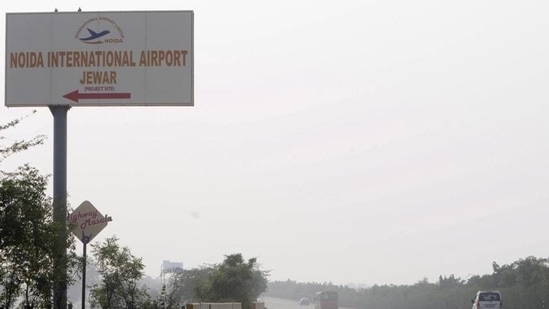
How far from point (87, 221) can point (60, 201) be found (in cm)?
141

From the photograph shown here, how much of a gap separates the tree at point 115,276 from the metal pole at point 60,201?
2215 millimetres

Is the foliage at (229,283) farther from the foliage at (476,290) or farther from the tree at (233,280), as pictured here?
the foliage at (476,290)

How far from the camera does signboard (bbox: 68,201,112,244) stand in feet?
110

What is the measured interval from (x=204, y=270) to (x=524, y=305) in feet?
87.0

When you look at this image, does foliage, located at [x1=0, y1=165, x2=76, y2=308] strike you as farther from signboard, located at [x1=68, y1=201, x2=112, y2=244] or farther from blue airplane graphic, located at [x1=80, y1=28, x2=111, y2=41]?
blue airplane graphic, located at [x1=80, y1=28, x2=111, y2=41]

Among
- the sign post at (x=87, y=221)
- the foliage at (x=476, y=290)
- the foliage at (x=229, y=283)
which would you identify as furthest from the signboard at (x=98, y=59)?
the foliage at (x=476, y=290)

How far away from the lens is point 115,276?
3616cm

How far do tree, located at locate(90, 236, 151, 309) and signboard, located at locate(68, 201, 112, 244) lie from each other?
1553 mm

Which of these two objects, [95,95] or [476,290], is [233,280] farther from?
[476,290]

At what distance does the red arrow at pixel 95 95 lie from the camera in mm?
38000

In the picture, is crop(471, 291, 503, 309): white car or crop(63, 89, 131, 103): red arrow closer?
crop(63, 89, 131, 103): red arrow

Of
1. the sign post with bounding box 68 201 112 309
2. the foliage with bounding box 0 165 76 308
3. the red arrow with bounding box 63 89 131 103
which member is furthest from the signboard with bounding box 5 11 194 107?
the foliage with bounding box 0 165 76 308

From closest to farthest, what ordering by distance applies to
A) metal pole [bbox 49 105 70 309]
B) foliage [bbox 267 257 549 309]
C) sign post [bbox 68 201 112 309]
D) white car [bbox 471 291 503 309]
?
metal pole [bbox 49 105 70 309] → sign post [bbox 68 201 112 309] → white car [bbox 471 291 503 309] → foliage [bbox 267 257 549 309]

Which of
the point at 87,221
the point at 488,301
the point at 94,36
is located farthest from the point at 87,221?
the point at 488,301
